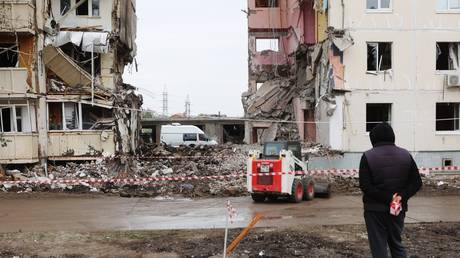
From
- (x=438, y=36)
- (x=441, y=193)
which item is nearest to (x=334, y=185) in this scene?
(x=441, y=193)

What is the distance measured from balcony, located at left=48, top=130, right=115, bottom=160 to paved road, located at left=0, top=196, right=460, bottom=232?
5147 millimetres

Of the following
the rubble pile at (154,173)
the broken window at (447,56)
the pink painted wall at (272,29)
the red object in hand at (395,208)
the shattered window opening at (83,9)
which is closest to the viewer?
the red object in hand at (395,208)

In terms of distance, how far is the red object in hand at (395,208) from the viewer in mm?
6082

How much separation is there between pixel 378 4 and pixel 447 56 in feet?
Answer: 14.5

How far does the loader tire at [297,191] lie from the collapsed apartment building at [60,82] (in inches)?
403

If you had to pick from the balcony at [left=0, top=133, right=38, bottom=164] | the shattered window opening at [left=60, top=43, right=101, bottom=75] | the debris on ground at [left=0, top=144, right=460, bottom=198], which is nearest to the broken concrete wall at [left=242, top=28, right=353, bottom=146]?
the debris on ground at [left=0, top=144, right=460, bottom=198]

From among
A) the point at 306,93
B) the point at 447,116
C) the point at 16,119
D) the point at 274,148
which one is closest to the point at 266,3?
the point at 306,93

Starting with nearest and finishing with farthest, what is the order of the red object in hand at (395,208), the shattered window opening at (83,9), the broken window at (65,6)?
the red object in hand at (395,208), the broken window at (65,6), the shattered window opening at (83,9)

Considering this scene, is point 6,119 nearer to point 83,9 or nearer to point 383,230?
point 83,9

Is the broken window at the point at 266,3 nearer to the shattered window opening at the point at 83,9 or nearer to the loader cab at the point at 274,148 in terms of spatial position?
the shattered window opening at the point at 83,9

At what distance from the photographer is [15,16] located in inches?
864

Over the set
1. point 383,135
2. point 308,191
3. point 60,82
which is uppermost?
point 60,82

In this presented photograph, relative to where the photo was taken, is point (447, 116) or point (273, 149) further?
point (447, 116)

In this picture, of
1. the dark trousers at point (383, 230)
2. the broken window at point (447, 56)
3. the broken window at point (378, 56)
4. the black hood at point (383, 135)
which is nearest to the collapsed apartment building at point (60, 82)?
the broken window at point (378, 56)
